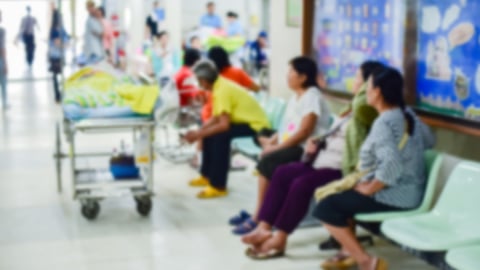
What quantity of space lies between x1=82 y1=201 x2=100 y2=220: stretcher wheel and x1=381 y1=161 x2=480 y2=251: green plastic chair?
7.63ft

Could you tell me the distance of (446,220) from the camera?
3.40m

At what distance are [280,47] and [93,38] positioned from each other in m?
4.85

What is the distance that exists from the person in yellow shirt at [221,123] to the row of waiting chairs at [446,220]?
6.89 ft

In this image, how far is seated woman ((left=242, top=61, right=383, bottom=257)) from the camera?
3.95m

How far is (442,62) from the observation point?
151 inches

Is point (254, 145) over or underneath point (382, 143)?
underneath

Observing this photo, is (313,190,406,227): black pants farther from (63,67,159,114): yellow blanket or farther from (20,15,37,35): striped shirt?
(20,15,37,35): striped shirt

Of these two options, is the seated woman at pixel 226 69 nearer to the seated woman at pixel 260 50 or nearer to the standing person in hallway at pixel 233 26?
the seated woman at pixel 260 50

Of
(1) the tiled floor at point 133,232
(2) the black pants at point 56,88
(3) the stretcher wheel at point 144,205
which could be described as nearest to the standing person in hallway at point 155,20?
(2) the black pants at point 56,88

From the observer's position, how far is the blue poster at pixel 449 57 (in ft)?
11.8

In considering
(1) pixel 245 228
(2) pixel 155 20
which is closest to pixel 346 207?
(1) pixel 245 228

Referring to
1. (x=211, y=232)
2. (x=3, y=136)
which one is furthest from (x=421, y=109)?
(x=3, y=136)

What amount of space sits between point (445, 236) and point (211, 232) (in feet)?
6.14

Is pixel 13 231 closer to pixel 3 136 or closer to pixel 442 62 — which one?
pixel 442 62
